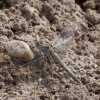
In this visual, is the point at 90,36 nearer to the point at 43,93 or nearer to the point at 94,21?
the point at 94,21

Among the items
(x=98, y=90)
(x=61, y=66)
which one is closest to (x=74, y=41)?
(x=61, y=66)

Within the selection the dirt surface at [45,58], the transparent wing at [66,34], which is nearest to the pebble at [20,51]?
the dirt surface at [45,58]

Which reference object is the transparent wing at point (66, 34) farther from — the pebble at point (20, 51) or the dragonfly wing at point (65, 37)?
the pebble at point (20, 51)

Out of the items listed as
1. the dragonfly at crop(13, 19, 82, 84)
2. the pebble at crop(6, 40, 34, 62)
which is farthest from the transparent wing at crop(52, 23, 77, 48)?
the pebble at crop(6, 40, 34, 62)

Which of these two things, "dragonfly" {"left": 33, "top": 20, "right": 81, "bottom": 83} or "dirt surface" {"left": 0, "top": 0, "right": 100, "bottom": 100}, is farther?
"dragonfly" {"left": 33, "top": 20, "right": 81, "bottom": 83}

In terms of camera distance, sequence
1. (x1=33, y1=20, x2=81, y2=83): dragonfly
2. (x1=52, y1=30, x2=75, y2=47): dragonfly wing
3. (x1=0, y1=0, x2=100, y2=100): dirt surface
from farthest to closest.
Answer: (x1=52, y1=30, x2=75, y2=47): dragonfly wing, (x1=33, y1=20, x2=81, y2=83): dragonfly, (x1=0, y1=0, x2=100, y2=100): dirt surface

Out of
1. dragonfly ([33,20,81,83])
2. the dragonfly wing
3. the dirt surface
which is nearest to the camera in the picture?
the dirt surface

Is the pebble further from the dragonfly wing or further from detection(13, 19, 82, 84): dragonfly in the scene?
the dragonfly wing

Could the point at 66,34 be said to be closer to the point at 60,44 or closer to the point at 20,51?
the point at 60,44
